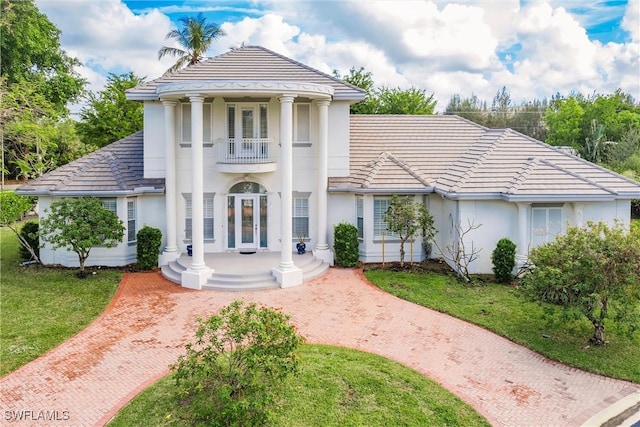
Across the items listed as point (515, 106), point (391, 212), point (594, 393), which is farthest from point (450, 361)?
point (515, 106)

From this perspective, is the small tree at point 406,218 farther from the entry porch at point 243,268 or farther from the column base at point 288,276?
the column base at point 288,276

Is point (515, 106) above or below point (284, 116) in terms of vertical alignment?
above

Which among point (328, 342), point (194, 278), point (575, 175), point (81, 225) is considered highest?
point (575, 175)

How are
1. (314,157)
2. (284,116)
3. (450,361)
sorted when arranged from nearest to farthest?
(450,361) → (284,116) → (314,157)

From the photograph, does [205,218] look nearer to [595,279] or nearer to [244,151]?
[244,151]

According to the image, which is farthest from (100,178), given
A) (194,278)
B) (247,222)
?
(194,278)

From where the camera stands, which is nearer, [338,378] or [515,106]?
[338,378]

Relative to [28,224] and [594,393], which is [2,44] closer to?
[28,224]
